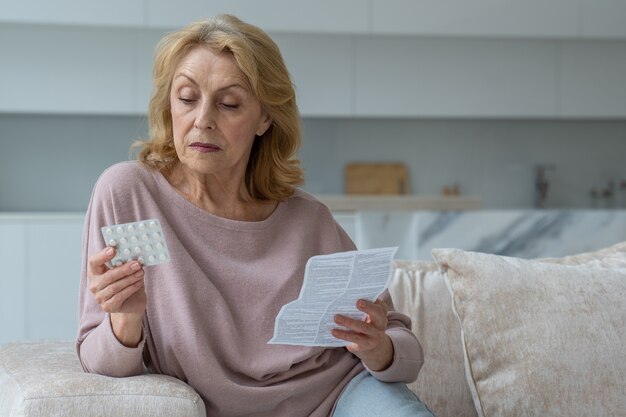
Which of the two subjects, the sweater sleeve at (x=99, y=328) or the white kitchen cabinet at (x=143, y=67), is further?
the white kitchen cabinet at (x=143, y=67)

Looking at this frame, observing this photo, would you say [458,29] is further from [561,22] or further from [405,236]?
[405,236]

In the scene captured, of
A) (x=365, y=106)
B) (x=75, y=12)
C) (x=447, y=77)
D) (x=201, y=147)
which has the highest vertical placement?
(x=75, y=12)

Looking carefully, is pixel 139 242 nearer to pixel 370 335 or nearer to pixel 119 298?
pixel 119 298

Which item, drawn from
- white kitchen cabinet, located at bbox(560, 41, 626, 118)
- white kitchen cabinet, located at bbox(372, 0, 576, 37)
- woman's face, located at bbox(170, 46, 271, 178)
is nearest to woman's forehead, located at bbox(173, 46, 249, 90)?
woman's face, located at bbox(170, 46, 271, 178)

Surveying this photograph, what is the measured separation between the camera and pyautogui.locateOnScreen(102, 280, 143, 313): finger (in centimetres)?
165

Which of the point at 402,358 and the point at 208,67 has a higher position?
the point at 208,67

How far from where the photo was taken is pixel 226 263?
1981 mm

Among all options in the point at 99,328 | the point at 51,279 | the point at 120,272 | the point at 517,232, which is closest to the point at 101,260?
the point at 120,272

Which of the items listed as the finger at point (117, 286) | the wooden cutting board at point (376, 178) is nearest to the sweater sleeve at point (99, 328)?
the finger at point (117, 286)

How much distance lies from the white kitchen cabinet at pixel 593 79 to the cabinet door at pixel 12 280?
2958mm

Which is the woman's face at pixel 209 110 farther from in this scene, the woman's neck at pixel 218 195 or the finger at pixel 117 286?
the finger at pixel 117 286

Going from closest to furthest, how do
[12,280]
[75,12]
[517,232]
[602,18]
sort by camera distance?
[517,232] < [12,280] < [75,12] < [602,18]

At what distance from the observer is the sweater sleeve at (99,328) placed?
1737 mm

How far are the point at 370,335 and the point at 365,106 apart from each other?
360 cm
